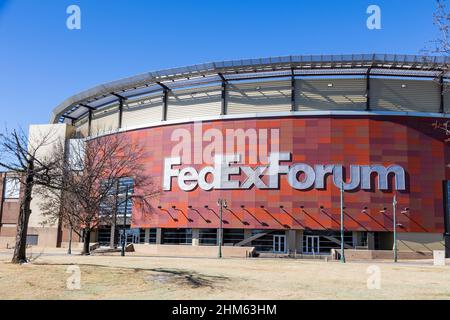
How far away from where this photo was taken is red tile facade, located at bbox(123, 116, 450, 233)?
56938 millimetres

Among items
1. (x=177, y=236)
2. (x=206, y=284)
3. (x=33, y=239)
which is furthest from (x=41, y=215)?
(x=206, y=284)

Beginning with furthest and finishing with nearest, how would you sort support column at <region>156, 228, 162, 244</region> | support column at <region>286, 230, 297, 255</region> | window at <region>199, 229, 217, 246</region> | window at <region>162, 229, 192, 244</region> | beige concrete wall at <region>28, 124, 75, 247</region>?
beige concrete wall at <region>28, 124, 75, 247</region> → support column at <region>156, 228, 162, 244</region> → window at <region>162, 229, 192, 244</region> → window at <region>199, 229, 217, 246</region> → support column at <region>286, 230, 297, 255</region>

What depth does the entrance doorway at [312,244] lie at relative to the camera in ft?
192

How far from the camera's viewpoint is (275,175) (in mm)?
59031

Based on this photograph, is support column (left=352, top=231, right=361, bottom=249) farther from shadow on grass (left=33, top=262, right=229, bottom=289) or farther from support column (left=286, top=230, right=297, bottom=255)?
shadow on grass (left=33, top=262, right=229, bottom=289)

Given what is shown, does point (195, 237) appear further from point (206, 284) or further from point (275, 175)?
point (206, 284)

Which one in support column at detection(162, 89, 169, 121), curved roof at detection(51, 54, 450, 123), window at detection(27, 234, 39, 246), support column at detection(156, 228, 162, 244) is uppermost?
curved roof at detection(51, 54, 450, 123)

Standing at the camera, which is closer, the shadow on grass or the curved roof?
the shadow on grass

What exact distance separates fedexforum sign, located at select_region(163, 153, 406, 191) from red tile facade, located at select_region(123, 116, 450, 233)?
677mm

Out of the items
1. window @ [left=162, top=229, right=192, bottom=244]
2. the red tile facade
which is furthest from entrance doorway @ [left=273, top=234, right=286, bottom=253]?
window @ [left=162, top=229, right=192, bottom=244]

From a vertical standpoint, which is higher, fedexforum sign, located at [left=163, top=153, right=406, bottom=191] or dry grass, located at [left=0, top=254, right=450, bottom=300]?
fedexforum sign, located at [left=163, top=153, right=406, bottom=191]

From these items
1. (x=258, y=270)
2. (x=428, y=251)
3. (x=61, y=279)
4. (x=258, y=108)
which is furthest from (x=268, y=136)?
(x=61, y=279)
